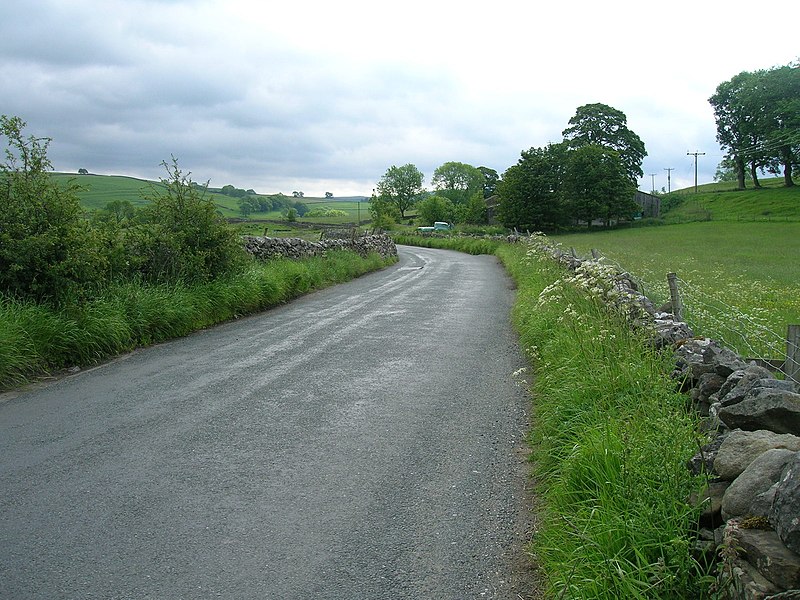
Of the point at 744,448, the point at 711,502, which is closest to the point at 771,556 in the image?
the point at 711,502

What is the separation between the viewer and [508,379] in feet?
28.5

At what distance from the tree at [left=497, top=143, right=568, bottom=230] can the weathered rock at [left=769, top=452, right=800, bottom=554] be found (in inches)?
2608

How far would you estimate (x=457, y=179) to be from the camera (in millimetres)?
143625

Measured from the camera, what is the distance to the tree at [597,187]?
2579 inches

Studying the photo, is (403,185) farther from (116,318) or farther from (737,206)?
(116,318)

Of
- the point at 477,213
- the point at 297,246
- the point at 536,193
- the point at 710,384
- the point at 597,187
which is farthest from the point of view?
the point at 477,213

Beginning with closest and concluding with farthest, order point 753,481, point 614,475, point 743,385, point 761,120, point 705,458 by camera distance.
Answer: point 753,481 < point 705,458 < point 614,475 < point 743,385 < point 761,120

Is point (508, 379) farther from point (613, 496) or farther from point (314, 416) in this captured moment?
point (613, 496)

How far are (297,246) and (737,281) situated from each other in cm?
1388

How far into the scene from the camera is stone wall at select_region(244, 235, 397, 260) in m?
20.1

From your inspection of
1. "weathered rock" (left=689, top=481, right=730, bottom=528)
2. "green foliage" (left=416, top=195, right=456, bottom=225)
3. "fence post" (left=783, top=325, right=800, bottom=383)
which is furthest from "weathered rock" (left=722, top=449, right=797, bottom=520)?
"green foliage" (left=416, top=195, right=456, bottom=225)

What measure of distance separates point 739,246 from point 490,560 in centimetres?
3828

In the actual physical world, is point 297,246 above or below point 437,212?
below

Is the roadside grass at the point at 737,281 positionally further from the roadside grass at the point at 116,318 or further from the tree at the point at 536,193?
the tree at the point at 536,193
